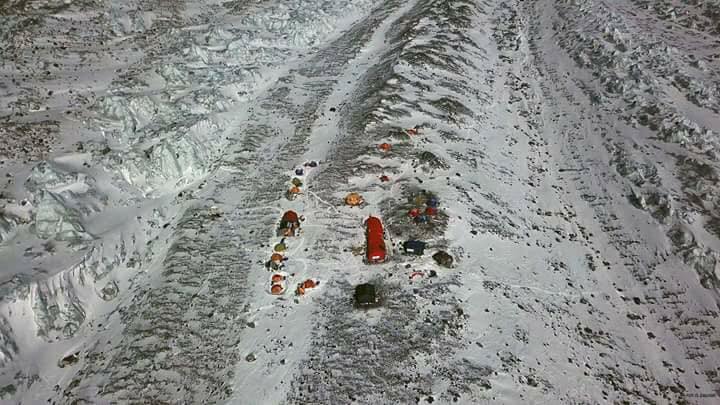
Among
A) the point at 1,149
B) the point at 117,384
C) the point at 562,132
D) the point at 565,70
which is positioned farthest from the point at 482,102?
the point at 1,149

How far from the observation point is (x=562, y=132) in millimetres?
31047

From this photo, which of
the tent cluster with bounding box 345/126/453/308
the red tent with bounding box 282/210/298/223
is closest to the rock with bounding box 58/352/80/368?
the red tent with bounding box 282/210/298/223

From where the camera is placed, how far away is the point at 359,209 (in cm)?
2325

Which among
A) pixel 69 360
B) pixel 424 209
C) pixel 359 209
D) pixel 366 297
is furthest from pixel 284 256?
pixel 69 360

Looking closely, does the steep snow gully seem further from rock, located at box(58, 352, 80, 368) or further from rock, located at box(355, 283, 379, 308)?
rock, located at box(355, 283, 379, 308)

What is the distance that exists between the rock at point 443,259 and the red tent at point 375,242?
2.42 m

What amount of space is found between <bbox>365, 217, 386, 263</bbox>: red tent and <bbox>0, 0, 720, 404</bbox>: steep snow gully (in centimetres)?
55

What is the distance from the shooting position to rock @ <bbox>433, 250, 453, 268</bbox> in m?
20.1

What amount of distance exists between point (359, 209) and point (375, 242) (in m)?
3.19

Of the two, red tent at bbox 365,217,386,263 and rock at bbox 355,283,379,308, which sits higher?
red tent at bbox 365,217,386,263

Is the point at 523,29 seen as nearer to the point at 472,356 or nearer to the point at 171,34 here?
the point at 171,34

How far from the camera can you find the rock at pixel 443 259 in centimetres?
2014

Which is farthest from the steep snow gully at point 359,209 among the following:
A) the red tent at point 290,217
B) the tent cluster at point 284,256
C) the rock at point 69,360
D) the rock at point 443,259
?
the red tent at point 290,217

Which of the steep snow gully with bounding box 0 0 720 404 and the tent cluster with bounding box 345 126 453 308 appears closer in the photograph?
the steep snow gully with bounding box 0 0 720 404
